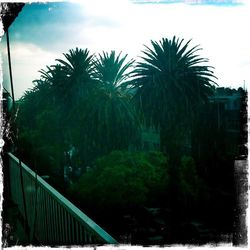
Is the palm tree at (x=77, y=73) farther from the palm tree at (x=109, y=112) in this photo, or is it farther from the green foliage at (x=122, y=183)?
the green foliage at (x=122, y=183)

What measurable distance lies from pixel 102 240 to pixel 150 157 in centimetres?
871

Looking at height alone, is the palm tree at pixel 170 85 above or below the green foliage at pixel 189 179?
above

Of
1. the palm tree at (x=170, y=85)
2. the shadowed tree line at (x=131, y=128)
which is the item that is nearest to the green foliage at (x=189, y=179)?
the shadowed tree line at (x=131, y=128)

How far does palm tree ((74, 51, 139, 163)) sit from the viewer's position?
15180 mm

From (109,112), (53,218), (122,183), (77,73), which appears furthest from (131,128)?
(53,218)

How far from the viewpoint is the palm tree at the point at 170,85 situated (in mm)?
13836

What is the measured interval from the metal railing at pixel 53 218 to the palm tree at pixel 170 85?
1073cm

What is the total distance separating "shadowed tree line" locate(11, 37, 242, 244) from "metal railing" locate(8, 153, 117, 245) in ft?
17.9

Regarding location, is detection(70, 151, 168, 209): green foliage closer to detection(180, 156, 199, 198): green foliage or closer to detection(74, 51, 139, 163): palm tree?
detection(180, 156, 199, 198): green foliage

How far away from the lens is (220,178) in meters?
10.3

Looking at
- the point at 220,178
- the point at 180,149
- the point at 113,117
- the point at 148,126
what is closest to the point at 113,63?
the point at 113,117

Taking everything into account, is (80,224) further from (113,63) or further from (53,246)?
(113,63)

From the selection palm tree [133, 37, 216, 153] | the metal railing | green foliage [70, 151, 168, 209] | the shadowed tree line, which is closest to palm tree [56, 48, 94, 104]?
the shadowed tree line

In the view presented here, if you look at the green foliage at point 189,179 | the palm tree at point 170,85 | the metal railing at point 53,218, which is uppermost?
the palm tree at point 170,85
